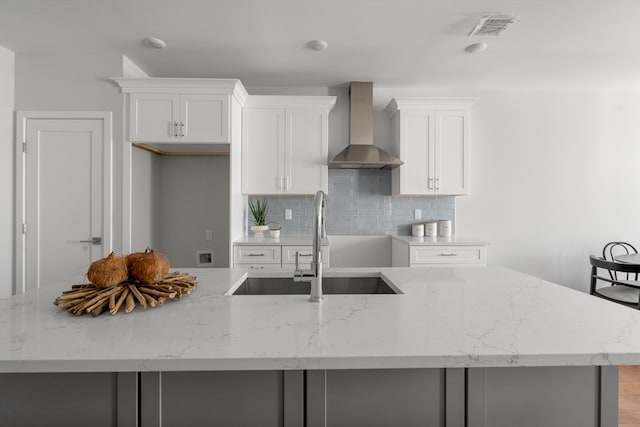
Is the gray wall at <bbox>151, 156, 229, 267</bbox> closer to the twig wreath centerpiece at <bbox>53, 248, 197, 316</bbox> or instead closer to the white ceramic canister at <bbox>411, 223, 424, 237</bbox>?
the white ceramic canister at <bbox>411, 223, 424, 237</bbox>

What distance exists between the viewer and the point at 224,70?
11.7 ft

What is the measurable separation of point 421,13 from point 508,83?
190 centimetres

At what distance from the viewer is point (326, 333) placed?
96cm

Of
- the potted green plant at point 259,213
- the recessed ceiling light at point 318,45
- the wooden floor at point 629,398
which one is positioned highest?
the recessed ceiling light at point 318,45

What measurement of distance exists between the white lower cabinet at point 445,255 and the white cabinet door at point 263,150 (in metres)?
1.47

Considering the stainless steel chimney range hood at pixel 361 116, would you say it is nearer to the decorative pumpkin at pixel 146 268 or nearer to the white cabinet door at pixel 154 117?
the white cabinet door at pixel 154 117

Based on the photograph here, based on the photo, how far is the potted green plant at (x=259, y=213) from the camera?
152 inches

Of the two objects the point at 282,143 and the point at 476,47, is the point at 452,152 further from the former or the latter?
the point at 282,143

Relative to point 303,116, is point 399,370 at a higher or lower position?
lower

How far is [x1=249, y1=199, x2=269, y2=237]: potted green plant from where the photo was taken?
3.86 meters

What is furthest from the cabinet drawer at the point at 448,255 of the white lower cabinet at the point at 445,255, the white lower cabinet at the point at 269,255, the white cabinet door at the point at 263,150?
the white cabinet door at the point at 263,150

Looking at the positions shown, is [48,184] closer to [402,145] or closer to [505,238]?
[402,145]

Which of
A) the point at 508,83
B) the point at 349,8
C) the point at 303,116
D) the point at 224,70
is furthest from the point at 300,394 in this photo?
the point at 508,83

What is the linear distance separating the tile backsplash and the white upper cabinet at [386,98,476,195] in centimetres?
34
